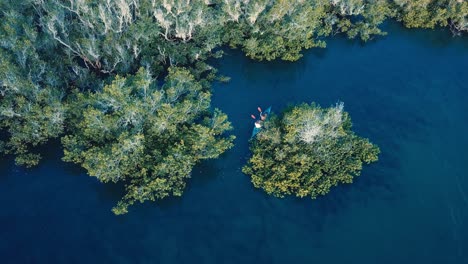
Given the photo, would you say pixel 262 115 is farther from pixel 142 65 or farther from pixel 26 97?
pixel 26 97

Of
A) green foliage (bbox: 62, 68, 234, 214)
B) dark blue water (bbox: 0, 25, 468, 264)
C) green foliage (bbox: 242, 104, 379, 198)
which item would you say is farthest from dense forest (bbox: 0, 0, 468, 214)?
green foliage (bbox: 242, 104, 379, 198)

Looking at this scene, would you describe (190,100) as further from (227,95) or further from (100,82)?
(100,82)

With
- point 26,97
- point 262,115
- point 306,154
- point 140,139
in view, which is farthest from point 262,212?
point 26,97

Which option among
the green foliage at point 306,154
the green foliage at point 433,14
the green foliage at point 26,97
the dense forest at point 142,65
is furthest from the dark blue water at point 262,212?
the green foliage at point 433,14

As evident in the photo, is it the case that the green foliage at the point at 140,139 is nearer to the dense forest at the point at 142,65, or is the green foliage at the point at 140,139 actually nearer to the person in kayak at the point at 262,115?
the dense forest at the point at 142,65

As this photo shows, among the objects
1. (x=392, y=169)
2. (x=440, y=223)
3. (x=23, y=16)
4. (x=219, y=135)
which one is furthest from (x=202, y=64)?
(x=440, y=223)
